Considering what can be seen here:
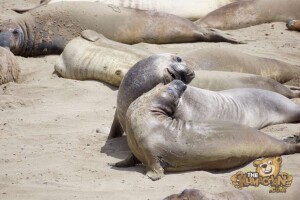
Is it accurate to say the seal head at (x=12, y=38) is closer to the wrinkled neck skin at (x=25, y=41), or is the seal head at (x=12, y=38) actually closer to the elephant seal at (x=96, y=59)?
the wrinkled neck skin at (x=25, y=41)

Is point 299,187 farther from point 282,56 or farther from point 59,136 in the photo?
point 282,56

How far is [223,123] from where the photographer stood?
5328mm

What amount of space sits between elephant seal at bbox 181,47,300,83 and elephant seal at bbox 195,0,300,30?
2.14m

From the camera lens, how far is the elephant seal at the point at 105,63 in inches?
284

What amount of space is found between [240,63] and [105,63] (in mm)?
1250

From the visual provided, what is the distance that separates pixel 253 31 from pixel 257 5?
1.75ft

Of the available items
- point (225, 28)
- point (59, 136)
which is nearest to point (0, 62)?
point (59, 136)

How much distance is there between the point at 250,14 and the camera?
10383 mm

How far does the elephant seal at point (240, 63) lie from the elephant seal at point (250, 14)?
7.03 feet

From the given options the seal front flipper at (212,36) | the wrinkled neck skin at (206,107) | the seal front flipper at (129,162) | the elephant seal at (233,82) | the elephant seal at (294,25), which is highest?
the wrinkled neck skin at (206,107)

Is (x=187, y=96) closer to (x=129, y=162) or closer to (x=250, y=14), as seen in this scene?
(x=129, y=162)

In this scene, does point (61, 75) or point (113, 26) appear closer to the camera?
point (61, 75)

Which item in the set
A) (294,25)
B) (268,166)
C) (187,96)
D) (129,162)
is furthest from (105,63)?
(268,166)

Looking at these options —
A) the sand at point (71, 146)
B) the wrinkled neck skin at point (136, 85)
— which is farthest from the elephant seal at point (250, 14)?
the wrinkled neck skin at point (136, 85)
